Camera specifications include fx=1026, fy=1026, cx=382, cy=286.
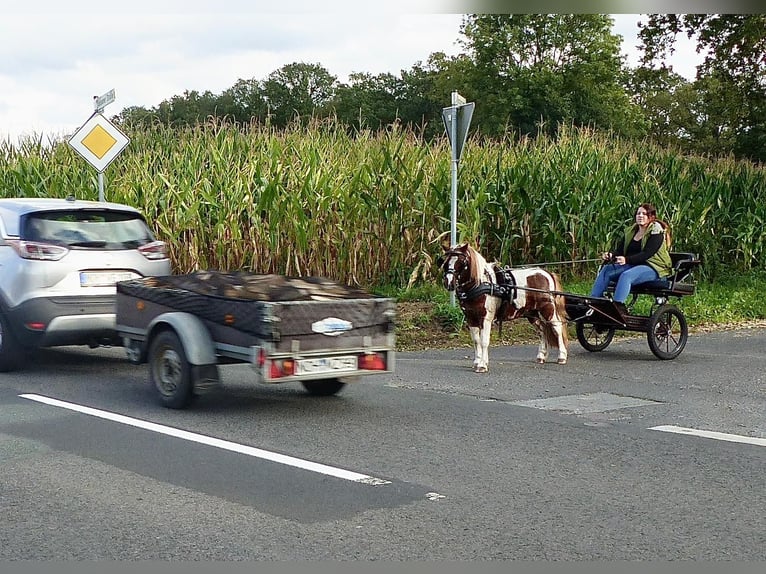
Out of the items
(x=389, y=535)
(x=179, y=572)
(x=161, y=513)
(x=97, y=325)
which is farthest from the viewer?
(x=97, y=325)

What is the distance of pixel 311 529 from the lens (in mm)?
5672

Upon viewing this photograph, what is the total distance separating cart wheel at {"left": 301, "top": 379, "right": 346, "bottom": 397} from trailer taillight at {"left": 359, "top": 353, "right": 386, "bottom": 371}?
88cm

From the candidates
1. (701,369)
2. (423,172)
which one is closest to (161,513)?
(701,369)

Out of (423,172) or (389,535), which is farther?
(423,172)

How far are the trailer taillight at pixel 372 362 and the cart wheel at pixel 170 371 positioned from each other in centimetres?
154

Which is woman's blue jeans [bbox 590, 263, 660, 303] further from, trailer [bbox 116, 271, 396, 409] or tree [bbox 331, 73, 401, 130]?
tree [bbox 331, 73, 401, 130]

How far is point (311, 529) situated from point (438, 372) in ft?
20.7

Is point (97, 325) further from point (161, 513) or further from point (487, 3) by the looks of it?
point (487, 3)

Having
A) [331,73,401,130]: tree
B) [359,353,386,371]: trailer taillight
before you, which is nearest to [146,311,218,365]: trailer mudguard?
[359,353,386,371]: trailer taillight

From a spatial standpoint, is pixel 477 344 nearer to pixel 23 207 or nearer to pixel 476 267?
pixel 476 267

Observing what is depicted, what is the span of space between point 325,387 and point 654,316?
5.02 meters

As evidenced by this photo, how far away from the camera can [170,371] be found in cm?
940

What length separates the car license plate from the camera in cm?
1117

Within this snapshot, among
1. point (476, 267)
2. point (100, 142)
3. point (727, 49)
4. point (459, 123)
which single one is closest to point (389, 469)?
point (476, 267)
